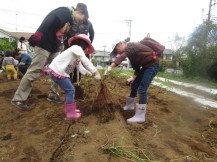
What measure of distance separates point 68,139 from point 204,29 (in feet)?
43.8

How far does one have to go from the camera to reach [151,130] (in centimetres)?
257

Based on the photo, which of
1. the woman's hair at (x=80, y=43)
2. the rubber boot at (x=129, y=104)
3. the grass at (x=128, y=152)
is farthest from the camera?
the rubber boot at (x=129, y=104)

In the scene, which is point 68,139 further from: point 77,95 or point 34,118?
Answer: point 77,95

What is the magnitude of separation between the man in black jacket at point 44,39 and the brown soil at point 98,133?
31 cm

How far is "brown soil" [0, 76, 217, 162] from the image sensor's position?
6.26 ft

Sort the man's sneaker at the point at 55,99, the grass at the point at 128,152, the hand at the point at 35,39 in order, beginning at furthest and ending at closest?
the man's sneaker at the point at 55,99 → the hand at the point at 35,39 → the grass at the point at 128,152

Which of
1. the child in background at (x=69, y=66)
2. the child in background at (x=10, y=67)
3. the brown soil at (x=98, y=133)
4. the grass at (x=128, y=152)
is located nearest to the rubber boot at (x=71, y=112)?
the child in background at (x=69, y=66)

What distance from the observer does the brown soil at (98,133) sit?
75.1 inches

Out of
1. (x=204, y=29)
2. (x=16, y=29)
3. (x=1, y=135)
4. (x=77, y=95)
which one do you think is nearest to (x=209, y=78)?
(x=204, y=29)

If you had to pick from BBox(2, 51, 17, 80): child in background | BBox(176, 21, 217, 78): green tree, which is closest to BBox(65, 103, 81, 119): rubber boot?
BBox(2, 51, 17, 80): child in background

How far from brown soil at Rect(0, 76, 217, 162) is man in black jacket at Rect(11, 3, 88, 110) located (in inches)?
12.1

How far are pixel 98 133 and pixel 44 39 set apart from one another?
5.80ft

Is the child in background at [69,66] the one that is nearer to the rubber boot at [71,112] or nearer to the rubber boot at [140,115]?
the rubber boot at [71,112]

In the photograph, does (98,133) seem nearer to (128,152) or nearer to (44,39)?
(128,152)
